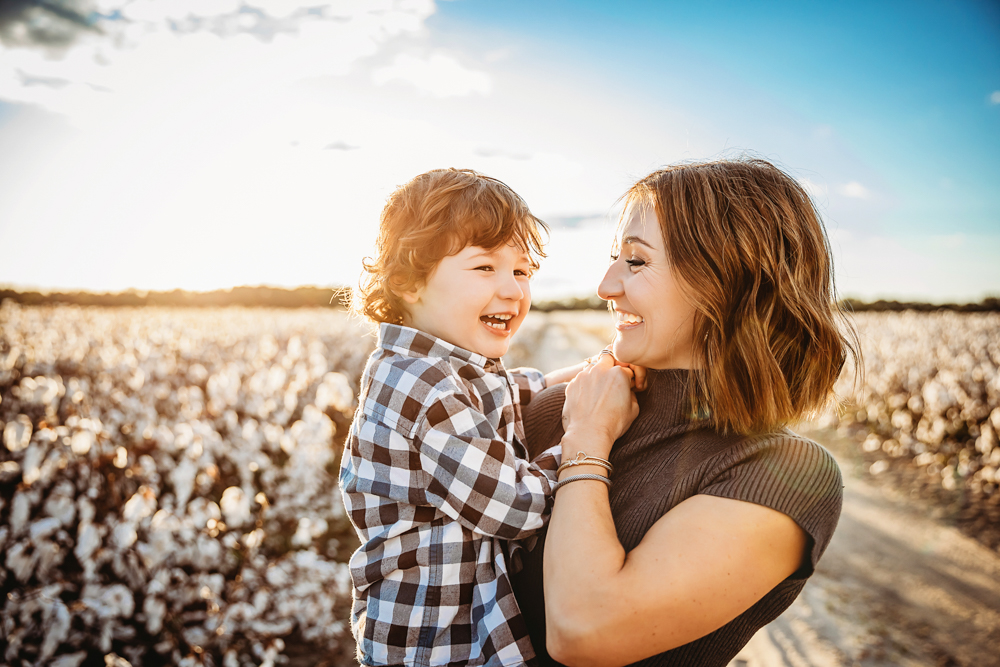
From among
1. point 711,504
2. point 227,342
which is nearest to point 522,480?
point 711,504

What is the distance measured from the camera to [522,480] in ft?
5.57

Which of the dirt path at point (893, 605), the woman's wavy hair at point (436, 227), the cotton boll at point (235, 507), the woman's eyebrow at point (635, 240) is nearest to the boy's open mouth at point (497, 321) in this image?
the woman's wavy hair at point (436, 227)

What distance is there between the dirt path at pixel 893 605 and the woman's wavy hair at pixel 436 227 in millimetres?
3130

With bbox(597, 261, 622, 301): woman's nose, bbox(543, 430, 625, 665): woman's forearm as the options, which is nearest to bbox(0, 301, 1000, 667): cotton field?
bbox(597, 261, 622, 301): woman's nose

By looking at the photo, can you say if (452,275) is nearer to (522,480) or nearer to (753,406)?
(522,480)

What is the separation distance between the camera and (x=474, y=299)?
1983mm

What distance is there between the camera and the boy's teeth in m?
1.83

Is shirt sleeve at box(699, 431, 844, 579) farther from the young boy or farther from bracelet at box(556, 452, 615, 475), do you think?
the young boy

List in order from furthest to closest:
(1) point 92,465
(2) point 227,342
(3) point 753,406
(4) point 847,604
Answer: (2) point 227,342, (4) point 847,604, (1) point 92,465, (3) point 753,406

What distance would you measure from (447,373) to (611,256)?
0.71 meters

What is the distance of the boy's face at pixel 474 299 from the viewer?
6.53 ft

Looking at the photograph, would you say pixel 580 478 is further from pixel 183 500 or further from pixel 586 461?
pixel 183 500

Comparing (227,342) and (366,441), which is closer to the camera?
(366,441)

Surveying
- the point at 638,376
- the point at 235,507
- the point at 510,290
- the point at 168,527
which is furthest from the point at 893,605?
the point at 168,527
